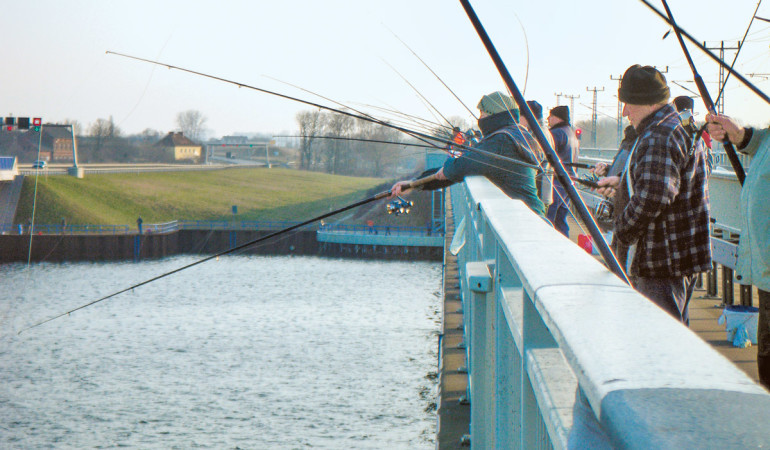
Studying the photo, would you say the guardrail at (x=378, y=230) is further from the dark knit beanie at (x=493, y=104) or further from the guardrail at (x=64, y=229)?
the dark knit beanie at (x=493, y=104)

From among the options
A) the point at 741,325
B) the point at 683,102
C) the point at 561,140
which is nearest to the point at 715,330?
the point at 741,325

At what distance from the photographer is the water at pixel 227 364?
2620 cm

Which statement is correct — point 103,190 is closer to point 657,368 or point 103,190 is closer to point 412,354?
point 412,354

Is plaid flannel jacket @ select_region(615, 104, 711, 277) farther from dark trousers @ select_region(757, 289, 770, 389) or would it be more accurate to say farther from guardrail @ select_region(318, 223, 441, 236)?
guardrail @ select_region(318, 223, 441, 236)

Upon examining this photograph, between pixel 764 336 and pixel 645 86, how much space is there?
92 cm

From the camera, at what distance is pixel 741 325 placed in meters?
5.38

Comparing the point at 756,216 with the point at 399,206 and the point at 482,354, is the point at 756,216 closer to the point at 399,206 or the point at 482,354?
the point at 482,354

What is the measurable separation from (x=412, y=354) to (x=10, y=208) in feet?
171

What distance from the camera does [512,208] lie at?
266cm

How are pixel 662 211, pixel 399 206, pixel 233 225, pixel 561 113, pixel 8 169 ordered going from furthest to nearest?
pixel 233 225 → pixel 8 169 → pixel 561 113 → pixel 399 206 → pixel 662 211

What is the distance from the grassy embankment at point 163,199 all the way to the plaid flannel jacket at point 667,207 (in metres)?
62.1

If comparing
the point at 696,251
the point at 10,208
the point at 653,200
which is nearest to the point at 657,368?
the point at 653,200

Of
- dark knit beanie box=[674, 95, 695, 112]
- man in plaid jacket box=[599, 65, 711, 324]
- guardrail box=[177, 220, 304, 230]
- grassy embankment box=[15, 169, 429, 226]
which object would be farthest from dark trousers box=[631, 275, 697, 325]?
guardrail box=[177, 220, 304, 230]

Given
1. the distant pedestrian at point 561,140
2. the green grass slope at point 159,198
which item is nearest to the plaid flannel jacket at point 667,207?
the distant pedestrian at point 561,140
